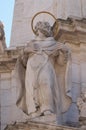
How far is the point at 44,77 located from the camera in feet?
23.9

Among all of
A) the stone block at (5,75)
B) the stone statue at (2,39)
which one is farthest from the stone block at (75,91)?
the stone statue at (2,39)

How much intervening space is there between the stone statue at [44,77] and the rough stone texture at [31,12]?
158cm

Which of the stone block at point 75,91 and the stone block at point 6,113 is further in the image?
the stone block at point 6,113

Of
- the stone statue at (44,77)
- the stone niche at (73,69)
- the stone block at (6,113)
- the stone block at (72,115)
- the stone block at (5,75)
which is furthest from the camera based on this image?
the stone block at (5,75)

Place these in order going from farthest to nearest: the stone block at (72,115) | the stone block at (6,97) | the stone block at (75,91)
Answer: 1. the stone block at (6,97)
2. the stone block at (75,91)
3. the stone block at (72,115)

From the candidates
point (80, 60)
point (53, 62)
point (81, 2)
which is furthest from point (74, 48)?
point (81, 2)

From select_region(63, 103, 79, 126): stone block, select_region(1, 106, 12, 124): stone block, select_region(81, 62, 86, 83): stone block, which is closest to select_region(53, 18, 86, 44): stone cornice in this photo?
select_region(81, 62, 86, 83): stone block

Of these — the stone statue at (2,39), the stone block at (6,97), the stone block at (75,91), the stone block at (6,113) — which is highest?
the stone statue at (2,39)

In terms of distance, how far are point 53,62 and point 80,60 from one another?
0.81m

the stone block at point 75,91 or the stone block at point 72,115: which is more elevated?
the stone block at point 75,91

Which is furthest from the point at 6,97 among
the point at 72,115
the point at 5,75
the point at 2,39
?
the point at 72,115

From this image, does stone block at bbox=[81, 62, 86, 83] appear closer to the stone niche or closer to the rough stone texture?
the stone niche

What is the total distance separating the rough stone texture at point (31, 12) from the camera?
9578mm

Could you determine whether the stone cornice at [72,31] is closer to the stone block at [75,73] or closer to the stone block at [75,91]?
the stone block at [75,73]
